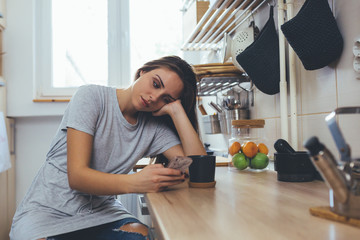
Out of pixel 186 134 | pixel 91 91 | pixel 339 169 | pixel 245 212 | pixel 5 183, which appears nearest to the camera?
pixel 339 169

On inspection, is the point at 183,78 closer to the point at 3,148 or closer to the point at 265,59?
the point at 265,59

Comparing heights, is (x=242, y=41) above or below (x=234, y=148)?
above

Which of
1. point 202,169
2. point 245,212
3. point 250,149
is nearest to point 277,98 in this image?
point 250,149

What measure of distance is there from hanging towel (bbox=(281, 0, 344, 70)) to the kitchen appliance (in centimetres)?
48

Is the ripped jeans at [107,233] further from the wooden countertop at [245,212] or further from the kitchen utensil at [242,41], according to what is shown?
the kitchen utensil at [242,41]

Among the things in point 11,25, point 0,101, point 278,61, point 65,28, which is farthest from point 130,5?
point 278,61

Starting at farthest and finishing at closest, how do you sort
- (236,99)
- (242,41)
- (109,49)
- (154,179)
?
(109,49)
(236,99)
(242,41)
(154,179)

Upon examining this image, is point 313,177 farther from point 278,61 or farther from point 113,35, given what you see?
point 113,35

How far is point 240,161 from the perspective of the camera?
1.17 metres

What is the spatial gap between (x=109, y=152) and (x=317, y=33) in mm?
791

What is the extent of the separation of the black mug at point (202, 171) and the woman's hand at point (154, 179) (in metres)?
0.05

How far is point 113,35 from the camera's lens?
2521 millimetres

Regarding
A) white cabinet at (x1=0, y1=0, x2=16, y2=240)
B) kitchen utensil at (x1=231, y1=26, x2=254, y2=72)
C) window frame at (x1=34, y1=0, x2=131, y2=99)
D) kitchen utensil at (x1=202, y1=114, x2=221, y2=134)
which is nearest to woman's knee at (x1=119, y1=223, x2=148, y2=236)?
kitchen utensil at (x1=231, y1=26, x2=254, y2=72)

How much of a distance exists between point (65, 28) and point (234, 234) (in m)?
2.43
